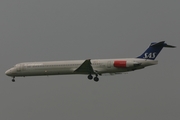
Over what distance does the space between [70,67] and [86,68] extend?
8.53 ft

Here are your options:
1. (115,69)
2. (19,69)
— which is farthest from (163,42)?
(19,69)

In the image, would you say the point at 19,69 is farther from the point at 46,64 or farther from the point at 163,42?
the point at 163,42

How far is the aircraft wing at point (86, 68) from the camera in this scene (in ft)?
195

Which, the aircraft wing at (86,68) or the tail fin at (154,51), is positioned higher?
the tail fin at (154,51)

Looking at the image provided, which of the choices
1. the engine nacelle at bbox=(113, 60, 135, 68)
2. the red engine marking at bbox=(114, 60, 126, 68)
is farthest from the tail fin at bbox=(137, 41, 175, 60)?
the red engine marking at bbox=(114, 60, 126, 68)

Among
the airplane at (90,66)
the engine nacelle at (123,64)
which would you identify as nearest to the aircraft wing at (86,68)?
the airplane at (90,66)

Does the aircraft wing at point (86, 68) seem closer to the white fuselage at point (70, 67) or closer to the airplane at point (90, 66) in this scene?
the airplane at point (90, 66)

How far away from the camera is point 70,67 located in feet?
204

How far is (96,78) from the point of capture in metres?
62.2

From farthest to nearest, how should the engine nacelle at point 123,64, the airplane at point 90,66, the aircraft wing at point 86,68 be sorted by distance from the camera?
the aircraft wing at point 86,68 < the airplane at point 90,66 < the engine nacelle at point 123,64

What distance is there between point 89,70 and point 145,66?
713 centimetres

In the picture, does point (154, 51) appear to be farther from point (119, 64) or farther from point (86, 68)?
point (86, 68)

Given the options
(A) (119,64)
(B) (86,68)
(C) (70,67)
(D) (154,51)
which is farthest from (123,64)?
(C) (70,67)

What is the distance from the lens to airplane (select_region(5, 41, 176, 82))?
5887 centimetres
